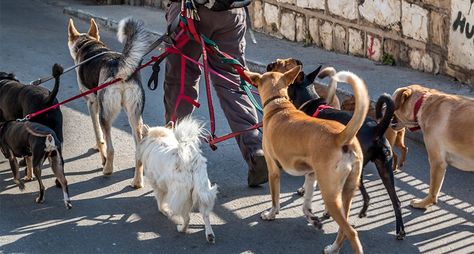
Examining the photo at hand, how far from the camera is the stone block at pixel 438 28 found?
888 centimetres

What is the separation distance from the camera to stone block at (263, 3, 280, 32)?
462 inches

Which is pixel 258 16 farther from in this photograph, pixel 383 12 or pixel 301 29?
pixel 383 12

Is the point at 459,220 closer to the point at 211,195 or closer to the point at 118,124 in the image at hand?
the point at 211,195

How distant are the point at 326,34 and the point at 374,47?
101cm

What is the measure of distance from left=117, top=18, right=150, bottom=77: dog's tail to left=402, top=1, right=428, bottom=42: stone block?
391cm

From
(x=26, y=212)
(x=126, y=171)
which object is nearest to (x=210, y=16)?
(x=126, y=171)

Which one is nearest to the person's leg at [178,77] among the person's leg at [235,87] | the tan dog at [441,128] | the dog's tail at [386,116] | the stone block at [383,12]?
the person's leg at [235,87]

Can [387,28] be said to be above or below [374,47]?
above

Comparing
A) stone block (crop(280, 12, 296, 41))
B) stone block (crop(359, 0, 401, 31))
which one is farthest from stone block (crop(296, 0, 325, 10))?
stone block (crop(359, 0, 401, 31))

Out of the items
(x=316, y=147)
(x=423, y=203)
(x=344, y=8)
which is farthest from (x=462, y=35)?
(x=316, y=147)

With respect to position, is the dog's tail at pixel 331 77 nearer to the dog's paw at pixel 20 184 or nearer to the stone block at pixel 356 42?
the dog's paw at pixel 20 184

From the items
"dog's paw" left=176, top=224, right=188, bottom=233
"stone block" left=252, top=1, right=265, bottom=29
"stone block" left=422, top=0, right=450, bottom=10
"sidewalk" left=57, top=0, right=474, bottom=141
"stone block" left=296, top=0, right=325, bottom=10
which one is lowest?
"dog's paw" left=176, top=224, right=188, bottom=233

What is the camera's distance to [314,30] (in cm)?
1108

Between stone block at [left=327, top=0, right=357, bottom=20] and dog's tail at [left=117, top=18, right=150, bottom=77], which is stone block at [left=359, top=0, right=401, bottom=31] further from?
dog's tail at [left=117, top=18, right=150, bottom=77]
